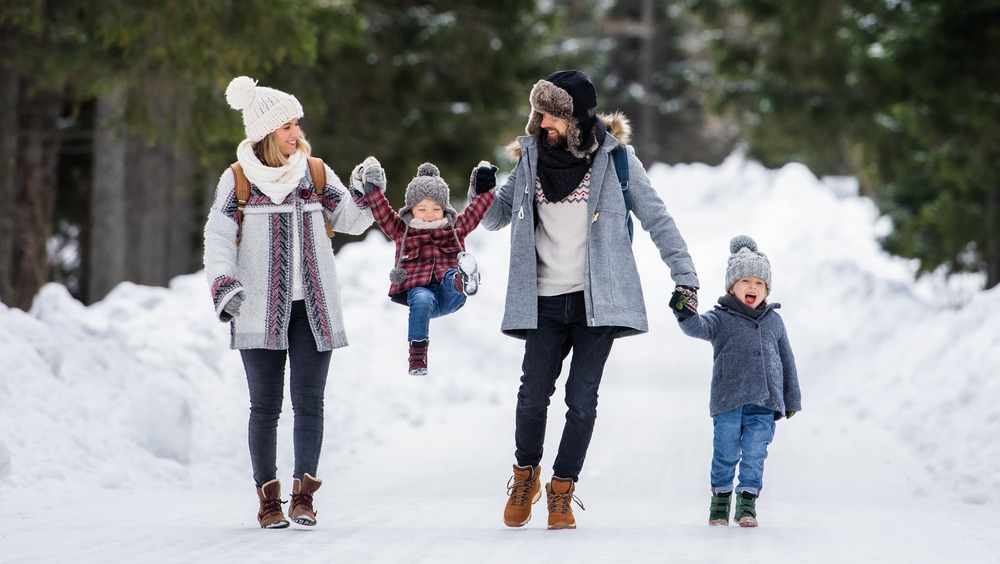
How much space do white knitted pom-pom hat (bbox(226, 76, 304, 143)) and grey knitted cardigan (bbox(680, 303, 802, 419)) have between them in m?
2.20

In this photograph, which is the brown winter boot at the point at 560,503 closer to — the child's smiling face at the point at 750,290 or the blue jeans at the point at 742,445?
the blue jeans at the point at 742,445

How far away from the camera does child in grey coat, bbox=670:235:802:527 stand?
5.68m

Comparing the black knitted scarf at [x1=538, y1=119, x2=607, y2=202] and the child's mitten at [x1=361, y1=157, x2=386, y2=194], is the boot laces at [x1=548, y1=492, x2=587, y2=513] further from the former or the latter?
the child's mitten at [x1=361, y1=157, x2=386, y2=194]

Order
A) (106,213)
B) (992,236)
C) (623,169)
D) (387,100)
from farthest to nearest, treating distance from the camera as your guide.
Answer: (387,100) → (992,236) → (106,213) → (623,169)

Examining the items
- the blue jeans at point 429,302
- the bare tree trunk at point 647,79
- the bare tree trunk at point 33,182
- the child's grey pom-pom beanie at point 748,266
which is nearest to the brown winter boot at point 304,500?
the blue jeans at point 429,302

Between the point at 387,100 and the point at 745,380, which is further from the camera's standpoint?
the point at 387,100

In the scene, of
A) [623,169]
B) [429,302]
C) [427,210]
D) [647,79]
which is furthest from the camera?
[647,79]

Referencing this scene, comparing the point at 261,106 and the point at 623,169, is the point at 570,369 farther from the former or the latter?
the point at 261,106

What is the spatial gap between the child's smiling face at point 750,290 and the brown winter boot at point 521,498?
1384 millimetres

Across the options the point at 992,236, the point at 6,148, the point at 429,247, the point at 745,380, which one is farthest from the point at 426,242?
the point at 992,236

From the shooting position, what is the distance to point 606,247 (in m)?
5.41

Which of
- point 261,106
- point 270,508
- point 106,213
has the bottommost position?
point 270,508

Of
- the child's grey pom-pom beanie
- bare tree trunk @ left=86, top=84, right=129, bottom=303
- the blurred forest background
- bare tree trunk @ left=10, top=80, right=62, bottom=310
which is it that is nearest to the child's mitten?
the child's grey pom-pom beanie

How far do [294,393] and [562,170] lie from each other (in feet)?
5.48
